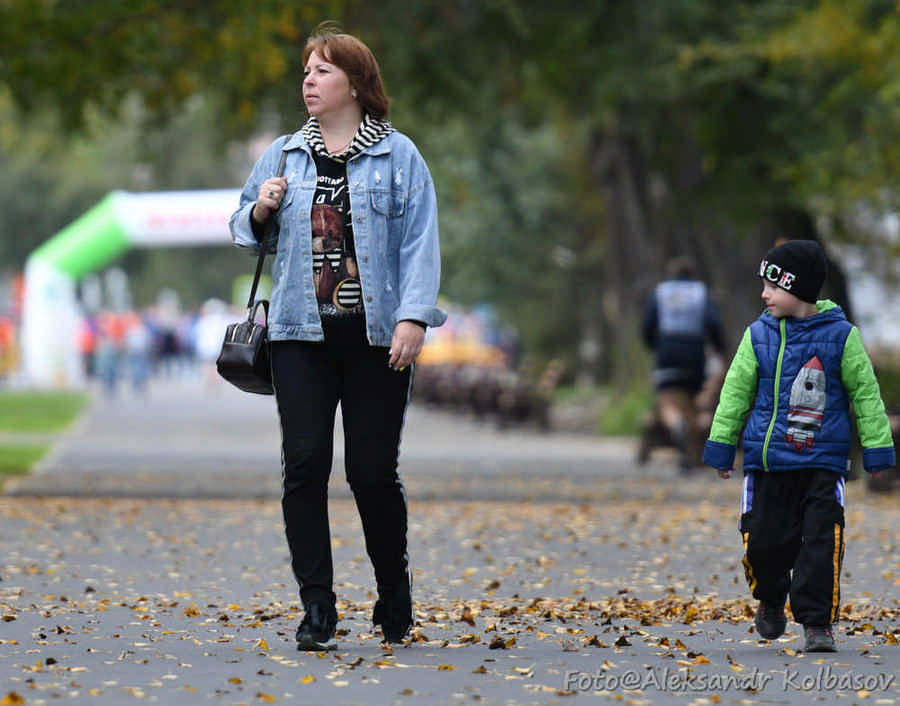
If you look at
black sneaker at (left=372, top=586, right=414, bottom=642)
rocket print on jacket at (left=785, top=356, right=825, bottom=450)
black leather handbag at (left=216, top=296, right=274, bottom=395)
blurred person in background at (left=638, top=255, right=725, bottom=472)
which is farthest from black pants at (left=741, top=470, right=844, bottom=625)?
blurred person in background at (left=638, top=255, right=725, bottom=472)

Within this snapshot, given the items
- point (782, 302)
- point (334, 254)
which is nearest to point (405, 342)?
point (334, 254)

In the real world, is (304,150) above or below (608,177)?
below

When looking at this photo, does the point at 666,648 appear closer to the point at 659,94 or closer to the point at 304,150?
the point at 304,150

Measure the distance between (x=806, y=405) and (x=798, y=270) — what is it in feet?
1.43

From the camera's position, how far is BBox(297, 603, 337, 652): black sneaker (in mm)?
6453

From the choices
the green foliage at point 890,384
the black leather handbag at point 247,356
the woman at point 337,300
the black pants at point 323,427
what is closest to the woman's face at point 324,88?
the woman at point 337,300

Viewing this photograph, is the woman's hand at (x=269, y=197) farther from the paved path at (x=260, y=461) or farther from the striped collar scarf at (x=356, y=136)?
the paved path at (x=260, y=461)

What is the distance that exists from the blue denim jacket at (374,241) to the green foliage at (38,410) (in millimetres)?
18931

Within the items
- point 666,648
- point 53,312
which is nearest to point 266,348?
point 666,648

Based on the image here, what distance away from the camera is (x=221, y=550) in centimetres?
1027

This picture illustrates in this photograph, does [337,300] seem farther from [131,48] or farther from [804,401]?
[131,48]

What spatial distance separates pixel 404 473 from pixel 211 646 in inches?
419

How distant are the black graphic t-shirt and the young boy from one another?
128 cm

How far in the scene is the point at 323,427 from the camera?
6.53 m
